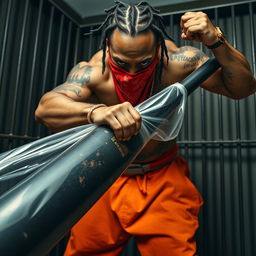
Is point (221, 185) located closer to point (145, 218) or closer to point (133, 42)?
point (145, 218)

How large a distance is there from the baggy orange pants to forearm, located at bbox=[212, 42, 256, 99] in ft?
1.24

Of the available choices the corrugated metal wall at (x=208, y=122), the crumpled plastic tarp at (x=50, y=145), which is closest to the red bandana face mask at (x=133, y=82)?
the crumpled plastic tarp at (x=50, y=145)

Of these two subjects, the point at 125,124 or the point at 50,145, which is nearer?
the point at 125,124

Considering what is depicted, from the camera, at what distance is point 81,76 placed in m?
1.00

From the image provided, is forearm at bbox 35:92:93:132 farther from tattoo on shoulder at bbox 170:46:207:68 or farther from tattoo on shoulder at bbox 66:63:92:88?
tattoo on shoulder at bbox 170:46:207:68

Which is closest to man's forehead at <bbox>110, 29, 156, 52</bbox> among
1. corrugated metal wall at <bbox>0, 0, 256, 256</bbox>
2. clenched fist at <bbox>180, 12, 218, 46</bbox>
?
clenched fist at <bbox>180, 12, 218, 46</bbox>

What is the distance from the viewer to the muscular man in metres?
0.80

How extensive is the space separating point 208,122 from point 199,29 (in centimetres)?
93

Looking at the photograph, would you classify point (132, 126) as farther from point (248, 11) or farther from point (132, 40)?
point (248, 11)

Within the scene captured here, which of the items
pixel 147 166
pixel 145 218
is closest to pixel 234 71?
pixel 147 166

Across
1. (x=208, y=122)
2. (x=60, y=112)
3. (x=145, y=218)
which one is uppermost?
(x=208, y=122)

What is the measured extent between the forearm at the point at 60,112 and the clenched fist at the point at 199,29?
341 mm

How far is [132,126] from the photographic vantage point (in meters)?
0.45

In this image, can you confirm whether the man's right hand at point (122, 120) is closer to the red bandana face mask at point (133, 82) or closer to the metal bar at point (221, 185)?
the red bandana face mask at point (133, 82)
